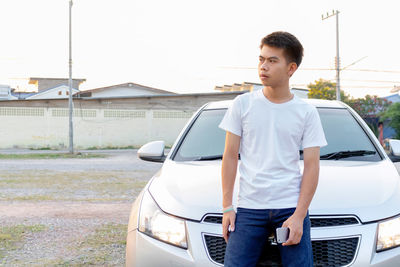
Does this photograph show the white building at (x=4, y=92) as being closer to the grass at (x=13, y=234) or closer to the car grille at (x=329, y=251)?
the grass at (x=13, y=234)

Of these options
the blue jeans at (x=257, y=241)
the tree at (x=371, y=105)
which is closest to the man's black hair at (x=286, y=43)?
the blue jeans at (x=257, y=241)

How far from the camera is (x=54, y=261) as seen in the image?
4.97 metres

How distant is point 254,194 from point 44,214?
6.07m

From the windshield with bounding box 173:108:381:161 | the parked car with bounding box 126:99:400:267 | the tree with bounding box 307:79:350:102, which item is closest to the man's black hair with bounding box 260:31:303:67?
the parked car with bounding box 126:99:400:267

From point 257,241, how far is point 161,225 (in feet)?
2.73

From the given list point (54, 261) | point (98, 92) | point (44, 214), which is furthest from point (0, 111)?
point (54, 261)

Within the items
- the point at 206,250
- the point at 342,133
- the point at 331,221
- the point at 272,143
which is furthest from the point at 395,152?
the point at 272,143

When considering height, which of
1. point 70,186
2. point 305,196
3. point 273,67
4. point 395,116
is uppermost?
point 273,67

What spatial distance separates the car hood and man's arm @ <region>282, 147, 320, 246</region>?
0.54m

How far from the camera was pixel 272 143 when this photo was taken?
224 centimetres

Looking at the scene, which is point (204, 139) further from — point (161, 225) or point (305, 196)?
point (305, 196)

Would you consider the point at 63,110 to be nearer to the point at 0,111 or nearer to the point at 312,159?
the point at 0,111

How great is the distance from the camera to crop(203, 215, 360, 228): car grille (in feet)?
8.91

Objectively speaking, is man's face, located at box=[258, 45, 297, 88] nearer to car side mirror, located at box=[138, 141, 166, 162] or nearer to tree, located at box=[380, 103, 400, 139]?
car side mirror, located at box=[138, 141, 166, 162]
